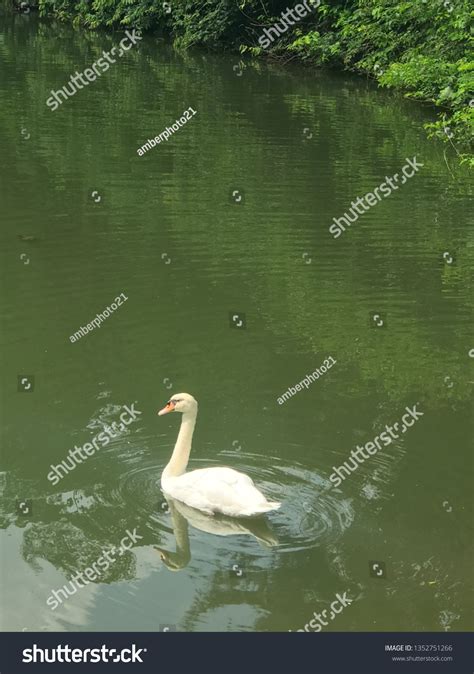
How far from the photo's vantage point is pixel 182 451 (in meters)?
8.43

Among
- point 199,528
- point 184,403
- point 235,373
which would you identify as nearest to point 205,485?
point 199,528

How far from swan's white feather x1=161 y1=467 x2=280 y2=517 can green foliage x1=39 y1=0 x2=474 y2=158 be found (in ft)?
41.1

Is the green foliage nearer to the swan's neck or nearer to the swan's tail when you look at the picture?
the swan's neck

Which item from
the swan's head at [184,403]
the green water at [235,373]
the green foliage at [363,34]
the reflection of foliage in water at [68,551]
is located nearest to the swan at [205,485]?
the swan's head at [184,403]

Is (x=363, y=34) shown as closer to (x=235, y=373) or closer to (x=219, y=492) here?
(x=235, y=373)

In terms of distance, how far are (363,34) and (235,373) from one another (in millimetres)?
22919

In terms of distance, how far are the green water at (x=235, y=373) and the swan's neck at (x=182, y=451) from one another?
0.99 feet

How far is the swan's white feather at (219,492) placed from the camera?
769 cm

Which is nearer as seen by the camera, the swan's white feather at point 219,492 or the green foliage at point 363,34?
the swan's white feather at point 219,492

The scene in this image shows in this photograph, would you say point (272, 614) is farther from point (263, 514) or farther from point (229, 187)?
point (229, 187)

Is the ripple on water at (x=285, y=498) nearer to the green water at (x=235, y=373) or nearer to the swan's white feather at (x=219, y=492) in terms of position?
the green water at (x=235, y=373)

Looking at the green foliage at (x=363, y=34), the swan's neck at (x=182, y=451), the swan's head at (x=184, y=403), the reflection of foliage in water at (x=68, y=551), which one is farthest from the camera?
the green foliage at (x=363, y=34)

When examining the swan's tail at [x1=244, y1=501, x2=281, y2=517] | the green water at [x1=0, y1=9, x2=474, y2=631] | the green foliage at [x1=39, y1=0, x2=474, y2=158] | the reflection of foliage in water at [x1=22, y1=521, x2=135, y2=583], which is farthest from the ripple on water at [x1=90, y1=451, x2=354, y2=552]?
the green foliage at [x1=39, y1=0, x2=474, y2=158]

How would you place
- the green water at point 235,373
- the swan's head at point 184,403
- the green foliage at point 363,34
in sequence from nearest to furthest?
the green water at point 235,373
the swan's head at point 184,403
the green foliage at point 363,34
